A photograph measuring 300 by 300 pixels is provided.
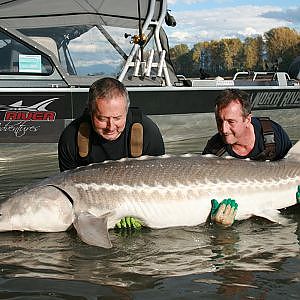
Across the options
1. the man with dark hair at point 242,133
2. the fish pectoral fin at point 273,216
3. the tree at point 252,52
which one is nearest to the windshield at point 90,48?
the man with dark hair at point 242,133

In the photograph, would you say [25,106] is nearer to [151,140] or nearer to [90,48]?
[90,48]

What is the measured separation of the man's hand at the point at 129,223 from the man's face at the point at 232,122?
0.72m

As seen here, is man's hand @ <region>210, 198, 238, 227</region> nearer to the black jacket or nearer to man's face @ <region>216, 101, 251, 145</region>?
man's face @ <region>216, 101, 251, 145</region>

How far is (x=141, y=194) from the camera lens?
323 centimetres

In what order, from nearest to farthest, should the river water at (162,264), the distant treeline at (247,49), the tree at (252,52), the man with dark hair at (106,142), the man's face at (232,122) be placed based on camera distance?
1. the river water at (162,264)
2. the man's face at (232,122)
3. the man with dark hair at (106,142)
4. the distant treeline at (247,49)
5. the tree at (252,52)

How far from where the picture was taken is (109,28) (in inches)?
293

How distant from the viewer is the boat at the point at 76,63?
6.57 meters

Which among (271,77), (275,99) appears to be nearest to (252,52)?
(271,77)

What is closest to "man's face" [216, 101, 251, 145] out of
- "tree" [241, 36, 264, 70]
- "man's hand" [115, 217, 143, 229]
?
"man's hand" [115, 217, 143, 229]

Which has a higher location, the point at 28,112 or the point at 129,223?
the point at 28,112

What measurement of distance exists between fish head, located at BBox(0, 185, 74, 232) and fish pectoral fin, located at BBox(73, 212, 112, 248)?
88 mm

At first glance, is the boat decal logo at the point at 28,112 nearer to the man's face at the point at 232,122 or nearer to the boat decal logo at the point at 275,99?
the boat decal logo at the point at 275,99

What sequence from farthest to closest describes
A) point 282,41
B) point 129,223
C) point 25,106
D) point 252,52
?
1. point 252,52
2. point 282,41
3. point 25,106
4. point 129,223

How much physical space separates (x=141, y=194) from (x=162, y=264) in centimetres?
53
